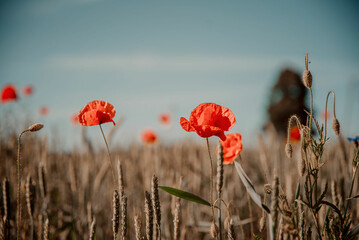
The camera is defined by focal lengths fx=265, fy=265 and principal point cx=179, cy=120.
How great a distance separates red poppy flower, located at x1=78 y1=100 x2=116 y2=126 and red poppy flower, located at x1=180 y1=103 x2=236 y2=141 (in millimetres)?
323

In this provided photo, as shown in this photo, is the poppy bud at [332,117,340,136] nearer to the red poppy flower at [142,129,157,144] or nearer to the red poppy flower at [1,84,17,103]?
the red poppy flower at [142,129,157,144]

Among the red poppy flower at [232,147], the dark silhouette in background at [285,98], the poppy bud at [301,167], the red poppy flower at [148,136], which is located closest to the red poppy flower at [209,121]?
the red poppy flower at [232,147]

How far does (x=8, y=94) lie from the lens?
370 centimetres

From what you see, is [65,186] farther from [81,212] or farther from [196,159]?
[196,159]

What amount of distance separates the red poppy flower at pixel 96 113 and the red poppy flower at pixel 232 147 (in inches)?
21.7

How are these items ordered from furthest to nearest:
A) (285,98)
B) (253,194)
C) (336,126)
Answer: (285,98), (336,126), (253,194)

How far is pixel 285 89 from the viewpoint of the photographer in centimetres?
2180

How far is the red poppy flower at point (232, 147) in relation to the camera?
46.4 inches

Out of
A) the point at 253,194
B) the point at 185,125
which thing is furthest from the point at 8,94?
the point at 253,194

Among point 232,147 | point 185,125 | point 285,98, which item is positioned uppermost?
point 285,98

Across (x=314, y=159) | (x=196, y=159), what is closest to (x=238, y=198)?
(x=196, y=159)

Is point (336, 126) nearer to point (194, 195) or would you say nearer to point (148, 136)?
point (194, 195)

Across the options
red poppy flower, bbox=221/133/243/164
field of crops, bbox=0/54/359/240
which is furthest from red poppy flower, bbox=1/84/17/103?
red poppy flower, bbox=221/133/243/164

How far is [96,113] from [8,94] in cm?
335
